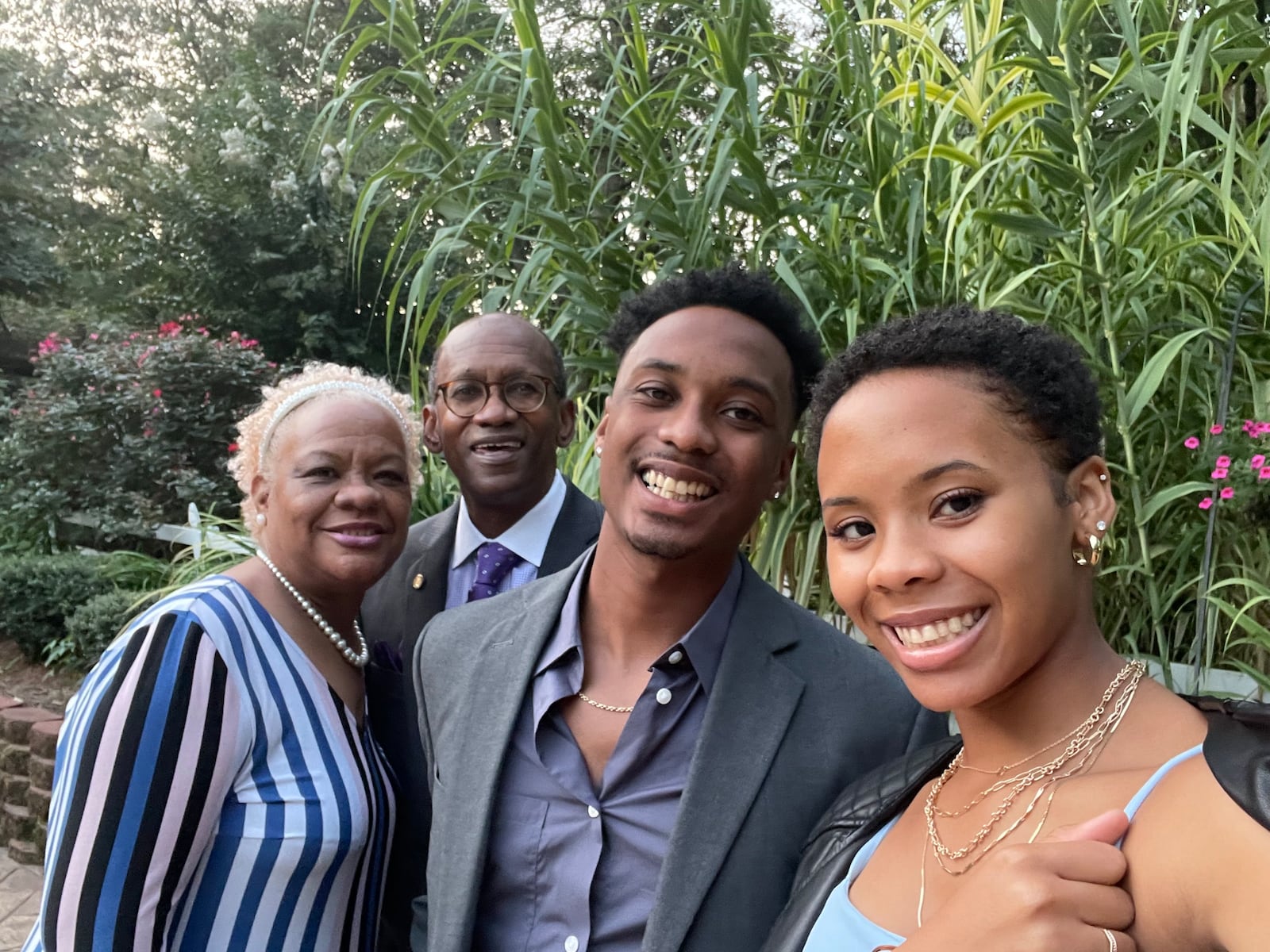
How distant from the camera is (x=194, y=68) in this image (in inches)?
586

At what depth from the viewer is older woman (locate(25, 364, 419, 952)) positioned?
1650 mm

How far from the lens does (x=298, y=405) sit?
2.24 m

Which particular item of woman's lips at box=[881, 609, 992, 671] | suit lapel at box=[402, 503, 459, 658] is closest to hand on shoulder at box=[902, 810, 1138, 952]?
woman's lips at box=[881, 609, 992, 671]

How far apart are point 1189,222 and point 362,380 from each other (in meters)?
2.28

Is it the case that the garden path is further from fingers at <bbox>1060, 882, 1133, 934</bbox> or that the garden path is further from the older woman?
fingers at <bbox>1060, 882, 1133, 934</bbox>

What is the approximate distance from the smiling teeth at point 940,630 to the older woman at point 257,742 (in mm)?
1142

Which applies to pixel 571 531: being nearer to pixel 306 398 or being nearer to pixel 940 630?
pixel 306 398

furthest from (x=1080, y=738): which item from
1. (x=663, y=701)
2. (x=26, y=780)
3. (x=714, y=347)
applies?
(x=26, y=780)

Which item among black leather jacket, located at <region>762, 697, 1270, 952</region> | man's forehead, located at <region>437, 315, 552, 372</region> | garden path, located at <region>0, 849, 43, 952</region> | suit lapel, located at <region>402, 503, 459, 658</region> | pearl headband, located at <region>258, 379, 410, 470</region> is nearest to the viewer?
black leather jacket, located at <region>762, 697, 1270, 952</region>

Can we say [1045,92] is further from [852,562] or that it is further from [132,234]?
[132,234]

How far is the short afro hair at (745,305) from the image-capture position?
202 centimetres

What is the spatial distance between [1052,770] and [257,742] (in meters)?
1.32

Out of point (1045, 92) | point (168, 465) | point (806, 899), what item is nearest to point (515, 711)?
point (806, 899)

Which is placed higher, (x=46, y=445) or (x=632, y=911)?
(x=46, y=445)
